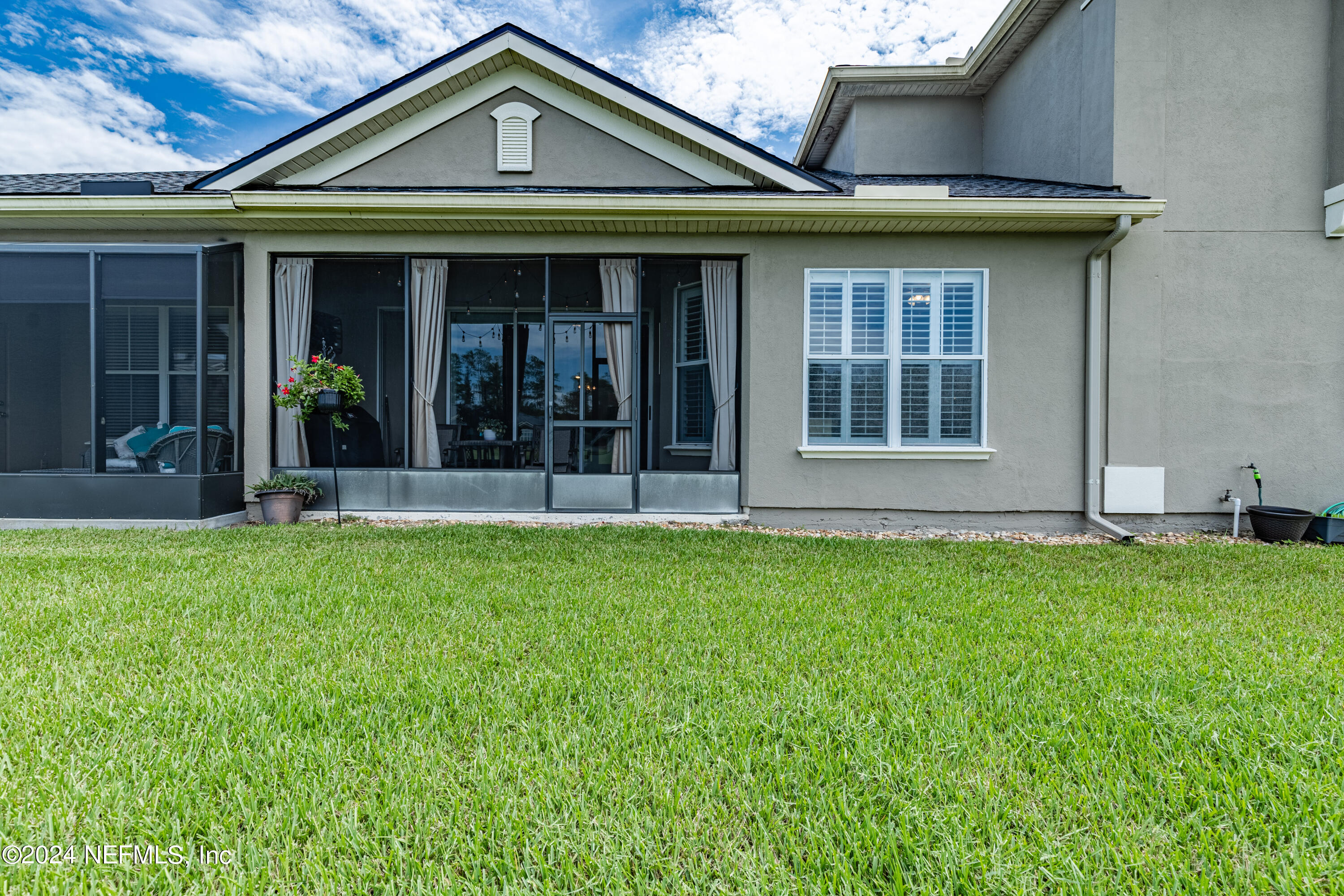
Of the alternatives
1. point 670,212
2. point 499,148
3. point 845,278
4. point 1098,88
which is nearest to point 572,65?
point 499,148

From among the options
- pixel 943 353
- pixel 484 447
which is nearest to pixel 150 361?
pixel 484 447

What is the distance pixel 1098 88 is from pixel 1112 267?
74.0 inches

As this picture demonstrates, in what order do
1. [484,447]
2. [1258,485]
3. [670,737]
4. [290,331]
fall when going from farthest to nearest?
[484,447], [290,331], [1258,485], [670,737]

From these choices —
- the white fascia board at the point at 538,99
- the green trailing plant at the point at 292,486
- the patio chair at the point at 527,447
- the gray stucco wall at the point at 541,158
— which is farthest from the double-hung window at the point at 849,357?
the green trailing plant at the point at 292,486

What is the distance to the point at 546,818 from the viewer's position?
1.52m

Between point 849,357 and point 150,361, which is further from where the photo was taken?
point 849,357

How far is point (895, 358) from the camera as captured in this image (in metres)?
6.18

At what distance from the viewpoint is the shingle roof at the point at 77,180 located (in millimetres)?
6418

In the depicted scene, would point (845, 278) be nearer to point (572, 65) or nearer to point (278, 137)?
point (572, 65)

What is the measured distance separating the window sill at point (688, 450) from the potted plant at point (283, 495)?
3744mm

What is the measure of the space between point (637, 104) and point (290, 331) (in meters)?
4.18

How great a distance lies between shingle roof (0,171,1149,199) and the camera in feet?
19.2

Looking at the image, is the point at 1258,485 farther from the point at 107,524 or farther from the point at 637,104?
the point at 107,524

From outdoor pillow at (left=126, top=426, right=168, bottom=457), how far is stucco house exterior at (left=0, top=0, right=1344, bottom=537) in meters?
0.02
